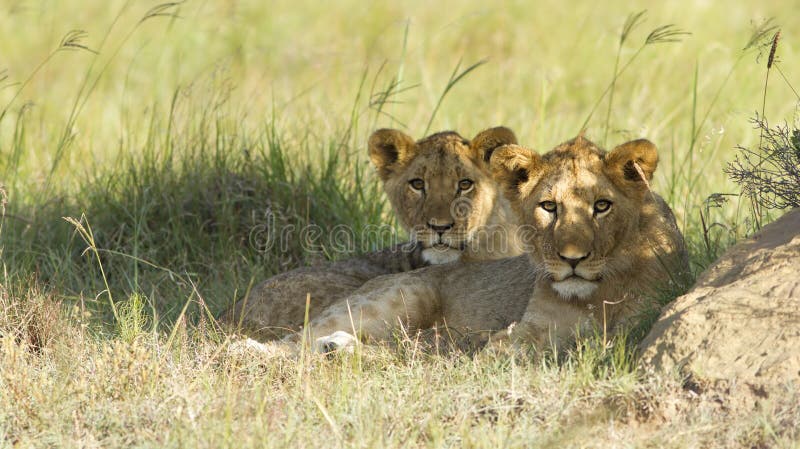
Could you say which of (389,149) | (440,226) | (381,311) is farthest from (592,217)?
(389,149)

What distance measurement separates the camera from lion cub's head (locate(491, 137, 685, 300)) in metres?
4.30

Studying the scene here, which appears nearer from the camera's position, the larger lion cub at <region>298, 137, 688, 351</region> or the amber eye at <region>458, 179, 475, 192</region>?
the larger lion cub at <region>298, 137, 688, 351</region>

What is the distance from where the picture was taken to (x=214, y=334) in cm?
479

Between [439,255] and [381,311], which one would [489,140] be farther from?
[381,311]

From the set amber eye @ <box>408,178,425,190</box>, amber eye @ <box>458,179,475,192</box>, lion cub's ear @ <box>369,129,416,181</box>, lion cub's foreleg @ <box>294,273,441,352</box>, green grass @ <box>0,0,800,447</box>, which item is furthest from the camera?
lion cub's ear @ <box>369,129,416,181</box>

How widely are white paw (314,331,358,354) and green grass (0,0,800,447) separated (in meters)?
0.21

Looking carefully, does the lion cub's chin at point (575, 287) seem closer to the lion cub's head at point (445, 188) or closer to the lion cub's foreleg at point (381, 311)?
the lion cub's foreleg at point (381, 311)

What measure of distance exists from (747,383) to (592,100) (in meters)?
6.47

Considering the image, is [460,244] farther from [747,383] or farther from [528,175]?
[747,383]

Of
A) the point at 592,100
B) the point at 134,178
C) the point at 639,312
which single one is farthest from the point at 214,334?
the point at 592,100

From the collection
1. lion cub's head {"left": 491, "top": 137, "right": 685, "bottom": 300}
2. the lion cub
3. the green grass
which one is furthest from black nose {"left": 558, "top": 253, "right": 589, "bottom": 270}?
the lion cub

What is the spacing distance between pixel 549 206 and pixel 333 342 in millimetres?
1111

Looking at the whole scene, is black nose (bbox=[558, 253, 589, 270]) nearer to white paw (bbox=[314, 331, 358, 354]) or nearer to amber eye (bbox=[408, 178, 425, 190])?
white paw (bbox=[314, 331, 358, 354])

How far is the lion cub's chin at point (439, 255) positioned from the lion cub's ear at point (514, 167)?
1092 mm
